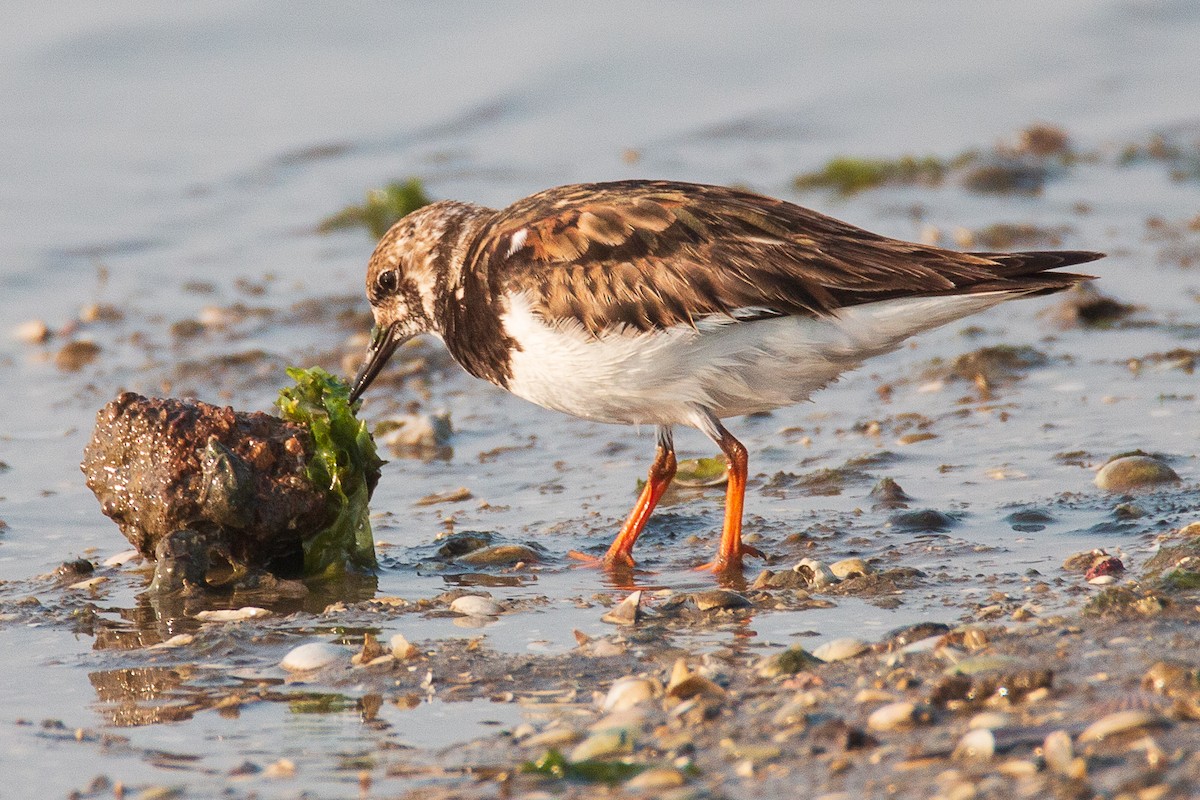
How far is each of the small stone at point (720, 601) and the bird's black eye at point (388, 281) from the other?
5.91 ft

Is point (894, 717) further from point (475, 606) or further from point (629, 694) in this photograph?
point (475, 606)

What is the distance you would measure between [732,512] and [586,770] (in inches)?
76.0

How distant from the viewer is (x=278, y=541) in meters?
4.92

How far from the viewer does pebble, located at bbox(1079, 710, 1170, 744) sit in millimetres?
3098

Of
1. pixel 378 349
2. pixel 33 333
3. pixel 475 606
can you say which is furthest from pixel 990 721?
pixel 33 333

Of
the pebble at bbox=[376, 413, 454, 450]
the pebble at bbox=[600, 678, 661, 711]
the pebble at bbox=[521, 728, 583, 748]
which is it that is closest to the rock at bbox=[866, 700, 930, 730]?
the pebble at bbox=[600, 678, 661, 711]

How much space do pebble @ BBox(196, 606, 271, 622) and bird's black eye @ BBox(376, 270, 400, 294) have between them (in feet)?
4.78

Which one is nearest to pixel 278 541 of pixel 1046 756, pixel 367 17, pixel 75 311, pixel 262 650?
pixel 262 650

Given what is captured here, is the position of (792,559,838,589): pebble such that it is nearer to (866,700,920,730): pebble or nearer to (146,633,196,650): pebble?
(866,700,920,730): pebble

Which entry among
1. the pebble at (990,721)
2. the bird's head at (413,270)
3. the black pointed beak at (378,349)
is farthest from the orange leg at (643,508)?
the pebble at (990,721)

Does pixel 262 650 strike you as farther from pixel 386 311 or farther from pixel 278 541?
pixel 386 311

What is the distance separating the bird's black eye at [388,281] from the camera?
556 cm

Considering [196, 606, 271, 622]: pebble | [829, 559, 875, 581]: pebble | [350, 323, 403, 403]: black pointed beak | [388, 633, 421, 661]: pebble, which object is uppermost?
[350, 323, 403, 403]: black pointed beak

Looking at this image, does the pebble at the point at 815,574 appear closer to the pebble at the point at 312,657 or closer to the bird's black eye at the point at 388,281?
the pebble at the point at 312,657
